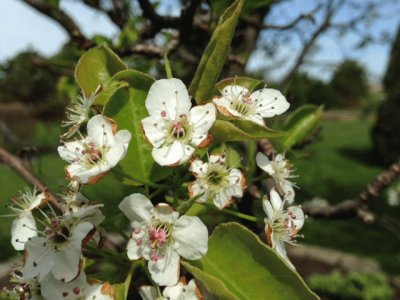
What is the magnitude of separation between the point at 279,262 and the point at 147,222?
0.21 m

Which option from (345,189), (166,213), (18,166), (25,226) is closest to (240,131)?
(166,213)

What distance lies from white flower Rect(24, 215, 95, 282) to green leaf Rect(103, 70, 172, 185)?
0.42 feet

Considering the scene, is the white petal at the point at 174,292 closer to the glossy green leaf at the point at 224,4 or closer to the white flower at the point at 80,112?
the white flower at the point at 80,112

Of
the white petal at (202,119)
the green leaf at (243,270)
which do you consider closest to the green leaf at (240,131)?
the white petal at (202,119)

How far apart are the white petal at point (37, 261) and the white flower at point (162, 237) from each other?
12 centimetres

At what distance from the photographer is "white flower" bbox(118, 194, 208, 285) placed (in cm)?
71

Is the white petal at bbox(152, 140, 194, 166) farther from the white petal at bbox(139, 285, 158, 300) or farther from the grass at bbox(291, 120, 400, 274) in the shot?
the grass at bbox(291, 120, 400, 274)

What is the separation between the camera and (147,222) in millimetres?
752

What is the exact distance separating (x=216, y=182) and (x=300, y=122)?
0.56m

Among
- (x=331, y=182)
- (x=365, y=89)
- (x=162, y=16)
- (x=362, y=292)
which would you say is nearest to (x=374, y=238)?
(x=362, y=292)

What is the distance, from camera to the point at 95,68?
912 millimetres

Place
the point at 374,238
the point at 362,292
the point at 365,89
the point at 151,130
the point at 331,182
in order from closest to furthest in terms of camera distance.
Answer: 1. the point at 151,130
2. the point at 362,292
3. the point at 374,238
4. the point at 331,182
5. the point at 365,89

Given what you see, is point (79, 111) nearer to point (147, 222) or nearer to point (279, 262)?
point (147, 222)

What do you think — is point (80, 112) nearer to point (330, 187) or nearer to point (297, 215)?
point (297, 215)
